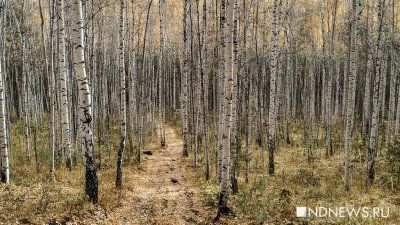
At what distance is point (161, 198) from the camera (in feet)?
30.8

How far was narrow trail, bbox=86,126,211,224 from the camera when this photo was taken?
7.55 m

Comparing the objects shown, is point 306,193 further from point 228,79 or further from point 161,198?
point 228,79

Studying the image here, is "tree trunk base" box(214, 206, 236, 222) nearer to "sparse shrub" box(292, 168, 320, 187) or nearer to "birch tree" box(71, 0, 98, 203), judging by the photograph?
"birch tree" box(71, 0, 98, 203)

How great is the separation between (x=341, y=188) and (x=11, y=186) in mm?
9263

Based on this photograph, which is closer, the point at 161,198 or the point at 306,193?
the point at 306,193

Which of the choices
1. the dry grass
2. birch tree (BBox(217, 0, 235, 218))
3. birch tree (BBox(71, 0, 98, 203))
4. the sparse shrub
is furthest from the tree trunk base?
the sparse shrub

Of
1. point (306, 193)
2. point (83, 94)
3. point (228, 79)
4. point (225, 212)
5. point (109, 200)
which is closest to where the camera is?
point (228, 79)

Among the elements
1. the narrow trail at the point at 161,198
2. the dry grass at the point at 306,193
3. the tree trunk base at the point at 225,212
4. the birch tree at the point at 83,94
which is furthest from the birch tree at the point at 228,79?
the birch tree at the point at 83,94

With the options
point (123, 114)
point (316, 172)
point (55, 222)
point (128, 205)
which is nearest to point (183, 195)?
point (128, 205)

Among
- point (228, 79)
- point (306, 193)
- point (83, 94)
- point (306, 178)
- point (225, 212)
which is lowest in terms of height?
point (306, 178)

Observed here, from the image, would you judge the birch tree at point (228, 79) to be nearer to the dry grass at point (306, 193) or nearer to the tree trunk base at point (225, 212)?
the tree trunk base at point (225, 212)

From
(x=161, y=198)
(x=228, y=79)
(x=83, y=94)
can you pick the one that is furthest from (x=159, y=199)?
(x=228, y=79)

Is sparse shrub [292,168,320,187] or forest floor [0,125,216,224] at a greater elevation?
forest floor [0,125,216,224]

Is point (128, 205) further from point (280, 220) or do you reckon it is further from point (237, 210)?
point (280, 220)
